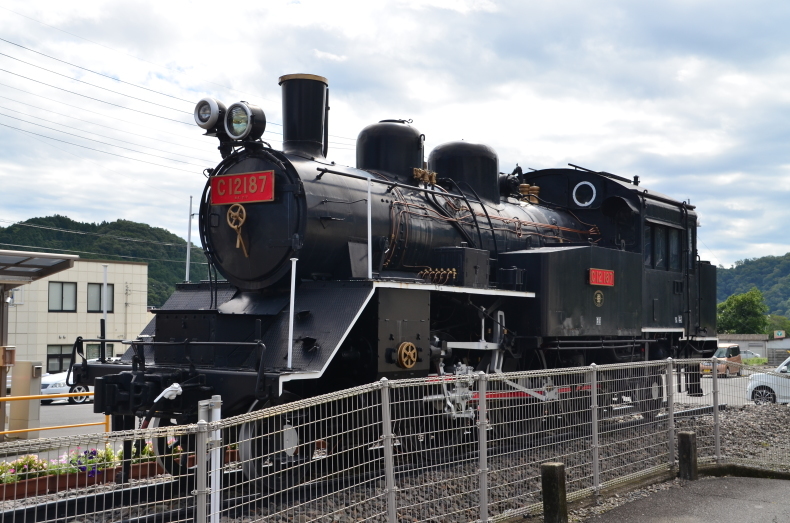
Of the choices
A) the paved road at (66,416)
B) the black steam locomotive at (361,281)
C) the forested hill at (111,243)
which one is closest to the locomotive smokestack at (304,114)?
the black steam locomotive at (361,281)

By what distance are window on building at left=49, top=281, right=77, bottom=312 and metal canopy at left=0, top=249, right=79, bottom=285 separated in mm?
20807

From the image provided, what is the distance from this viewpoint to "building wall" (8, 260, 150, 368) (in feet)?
103

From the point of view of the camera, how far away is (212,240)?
8961 millimetres

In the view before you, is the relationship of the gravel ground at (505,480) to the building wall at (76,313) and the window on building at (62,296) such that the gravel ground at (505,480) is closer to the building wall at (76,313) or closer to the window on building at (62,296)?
the building wall at (76,313)

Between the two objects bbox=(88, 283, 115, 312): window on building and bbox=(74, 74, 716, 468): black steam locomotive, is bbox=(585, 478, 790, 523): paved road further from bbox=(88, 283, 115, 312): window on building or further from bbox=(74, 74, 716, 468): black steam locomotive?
bbox=(88, 283, 115, 312): window on building

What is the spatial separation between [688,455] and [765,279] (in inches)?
6416

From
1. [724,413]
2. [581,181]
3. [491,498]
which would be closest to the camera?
[491,498]

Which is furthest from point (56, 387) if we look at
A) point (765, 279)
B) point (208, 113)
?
point (765, 279)

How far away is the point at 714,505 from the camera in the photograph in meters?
7.50

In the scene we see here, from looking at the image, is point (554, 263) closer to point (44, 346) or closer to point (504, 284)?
point (504, 284)

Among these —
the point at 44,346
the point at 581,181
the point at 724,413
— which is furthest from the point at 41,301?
the point at 724,413

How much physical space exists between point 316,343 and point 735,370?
6.75 metres

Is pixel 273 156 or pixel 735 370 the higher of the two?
pixel 273 156

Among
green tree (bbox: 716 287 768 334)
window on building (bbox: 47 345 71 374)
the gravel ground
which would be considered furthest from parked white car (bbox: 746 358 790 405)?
green tree (bbox: 716 287 768 334)
